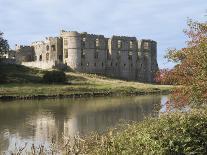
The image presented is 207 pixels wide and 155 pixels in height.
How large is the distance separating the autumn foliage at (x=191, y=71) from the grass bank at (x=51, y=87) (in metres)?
52.0

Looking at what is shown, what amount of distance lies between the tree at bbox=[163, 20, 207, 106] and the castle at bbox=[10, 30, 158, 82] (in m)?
90.5

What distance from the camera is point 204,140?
727 inches

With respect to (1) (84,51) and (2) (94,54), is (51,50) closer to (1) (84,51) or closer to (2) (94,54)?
(1) (84,51)

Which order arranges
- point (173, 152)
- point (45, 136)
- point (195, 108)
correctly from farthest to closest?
point (45, 136) < point (195, 108) < point (173, 152)

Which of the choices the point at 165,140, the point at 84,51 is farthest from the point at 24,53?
the point at 165,140

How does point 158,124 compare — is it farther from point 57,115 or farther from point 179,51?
point 57,115

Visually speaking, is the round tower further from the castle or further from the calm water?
the calm water

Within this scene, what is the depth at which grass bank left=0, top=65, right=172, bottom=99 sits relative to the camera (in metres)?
77.7

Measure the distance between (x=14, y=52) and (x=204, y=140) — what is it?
111 m

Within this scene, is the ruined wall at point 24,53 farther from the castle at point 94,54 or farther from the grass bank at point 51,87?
the grass bank at point 51,87

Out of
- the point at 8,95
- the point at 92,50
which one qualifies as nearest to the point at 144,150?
the point at 8,95

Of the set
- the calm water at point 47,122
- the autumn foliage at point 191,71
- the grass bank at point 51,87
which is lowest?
the calm water at point 47,122

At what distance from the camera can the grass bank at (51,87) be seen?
7769cm

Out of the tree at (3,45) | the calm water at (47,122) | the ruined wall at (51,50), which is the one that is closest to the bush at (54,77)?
the tree at (3,45)
